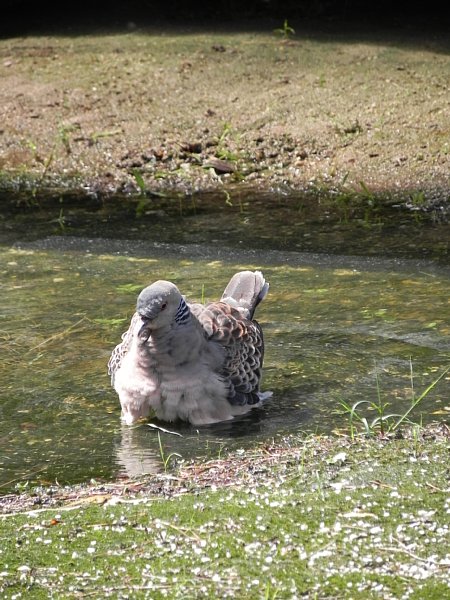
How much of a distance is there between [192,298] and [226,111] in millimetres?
3966

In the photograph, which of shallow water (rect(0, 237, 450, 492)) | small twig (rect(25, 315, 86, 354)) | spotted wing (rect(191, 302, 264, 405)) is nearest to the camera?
shallow water (rect(0, 237, 450, 492))

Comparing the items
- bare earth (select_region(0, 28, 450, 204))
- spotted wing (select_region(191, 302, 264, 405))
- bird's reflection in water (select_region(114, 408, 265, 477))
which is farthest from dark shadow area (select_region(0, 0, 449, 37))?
bird's reflection in water (select_region(114, 408, 265, 477))

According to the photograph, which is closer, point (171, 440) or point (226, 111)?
point (171, 440)

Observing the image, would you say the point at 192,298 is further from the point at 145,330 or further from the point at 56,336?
the point at 145,330

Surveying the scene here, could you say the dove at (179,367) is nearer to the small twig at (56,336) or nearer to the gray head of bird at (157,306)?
the gray head of bird at (157,306)

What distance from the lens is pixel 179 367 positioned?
5.30 metres

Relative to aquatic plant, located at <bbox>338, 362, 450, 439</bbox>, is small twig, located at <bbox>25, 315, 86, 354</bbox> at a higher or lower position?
lower

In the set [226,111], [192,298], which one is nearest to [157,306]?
[192,298]

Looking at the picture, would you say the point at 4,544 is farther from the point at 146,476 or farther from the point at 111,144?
the point at 111,144

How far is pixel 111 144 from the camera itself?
33.9 feet

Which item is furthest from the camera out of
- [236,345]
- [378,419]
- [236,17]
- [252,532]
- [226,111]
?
[236,17]

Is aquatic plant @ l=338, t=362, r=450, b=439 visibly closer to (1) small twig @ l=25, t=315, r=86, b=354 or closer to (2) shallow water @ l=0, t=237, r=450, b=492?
(2) shallow water @ l=0, t=237, r=450, b=492

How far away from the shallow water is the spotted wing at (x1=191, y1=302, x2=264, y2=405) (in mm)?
154

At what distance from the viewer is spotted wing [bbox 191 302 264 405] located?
17.8 feet
